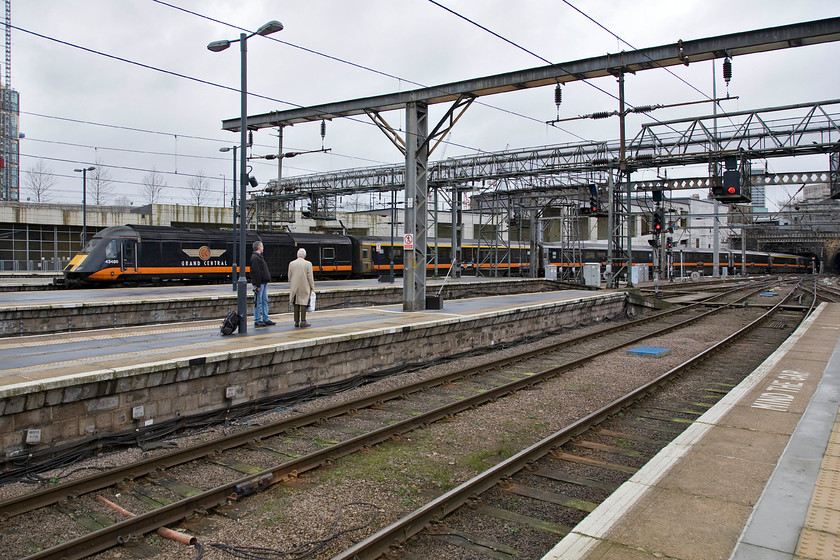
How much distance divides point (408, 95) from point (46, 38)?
30.3 ft

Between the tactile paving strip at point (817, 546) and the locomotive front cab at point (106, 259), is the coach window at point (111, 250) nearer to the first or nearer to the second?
the locomotive front cab at point (106, 259)

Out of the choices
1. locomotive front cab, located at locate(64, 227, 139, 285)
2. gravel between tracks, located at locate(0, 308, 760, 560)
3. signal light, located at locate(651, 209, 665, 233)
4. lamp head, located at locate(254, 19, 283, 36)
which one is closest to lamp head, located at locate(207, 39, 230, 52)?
lamp head, located at locate(254, 19, 283, 36)

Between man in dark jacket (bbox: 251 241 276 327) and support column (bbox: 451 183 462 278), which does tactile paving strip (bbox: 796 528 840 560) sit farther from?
support column (bbox: 451 183 462 278)

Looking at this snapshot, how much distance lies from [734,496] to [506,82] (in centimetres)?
1302

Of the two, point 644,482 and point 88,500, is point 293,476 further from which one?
point 644,482

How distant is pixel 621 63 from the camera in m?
14.5

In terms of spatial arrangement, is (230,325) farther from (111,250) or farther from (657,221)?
(657,221)

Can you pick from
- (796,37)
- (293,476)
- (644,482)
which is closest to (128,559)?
(293,476)

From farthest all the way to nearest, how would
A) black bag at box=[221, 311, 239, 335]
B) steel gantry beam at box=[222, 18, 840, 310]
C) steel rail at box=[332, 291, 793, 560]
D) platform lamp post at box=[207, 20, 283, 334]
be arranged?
steel gantry beam at box=[222, 18, 840, 310] → platform lamp post at box=[207, 20, 283, 334] → black bag at box=[221, 311, 239, 335] → steel rail at box=[332, 291, 793, 560]

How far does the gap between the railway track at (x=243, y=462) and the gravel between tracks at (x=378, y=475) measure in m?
0.18

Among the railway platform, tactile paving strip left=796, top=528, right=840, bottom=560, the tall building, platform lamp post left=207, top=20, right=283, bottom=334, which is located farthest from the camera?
the tall building

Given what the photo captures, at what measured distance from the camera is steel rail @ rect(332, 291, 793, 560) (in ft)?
15.3

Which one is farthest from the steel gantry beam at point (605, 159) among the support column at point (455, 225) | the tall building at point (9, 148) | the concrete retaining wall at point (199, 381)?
the tall building at point (9, 148)

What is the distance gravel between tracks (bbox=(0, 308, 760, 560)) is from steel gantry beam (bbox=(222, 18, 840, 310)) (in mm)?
7644
